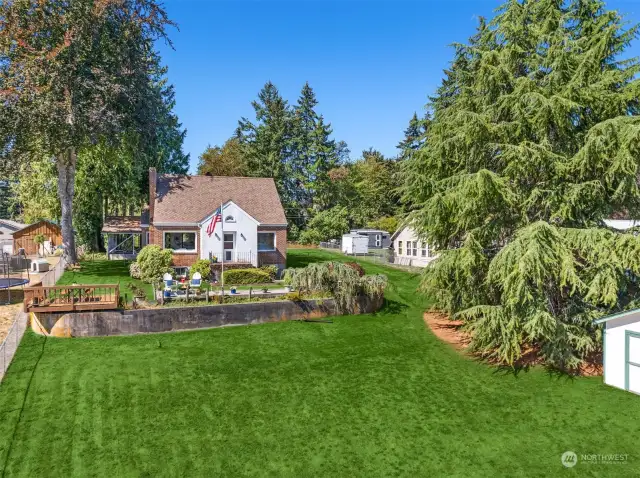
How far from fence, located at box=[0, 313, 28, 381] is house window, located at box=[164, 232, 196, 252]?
10.9 metres

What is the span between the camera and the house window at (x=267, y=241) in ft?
99.8

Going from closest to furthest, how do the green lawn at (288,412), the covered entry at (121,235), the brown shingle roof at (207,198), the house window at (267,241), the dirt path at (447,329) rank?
the green lawn at (288,412)
the dirt path at (447,329)
the brown shingle roof at (207,198)
the house window at (267,241)
the covered entry at (121,235)

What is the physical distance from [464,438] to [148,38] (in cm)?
3114

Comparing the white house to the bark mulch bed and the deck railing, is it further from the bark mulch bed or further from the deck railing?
the bark mulch bed

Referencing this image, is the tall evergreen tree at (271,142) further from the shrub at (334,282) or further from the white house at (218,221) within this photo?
the shrub at (334,282)

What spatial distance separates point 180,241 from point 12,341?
43.6 ft

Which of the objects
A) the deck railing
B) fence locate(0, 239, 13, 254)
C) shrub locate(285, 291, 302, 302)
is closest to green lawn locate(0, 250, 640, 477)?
the deck railing

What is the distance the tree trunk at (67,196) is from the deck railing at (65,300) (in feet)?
42.4

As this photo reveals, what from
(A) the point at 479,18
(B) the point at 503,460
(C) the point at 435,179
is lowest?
(B) the point at 503,460

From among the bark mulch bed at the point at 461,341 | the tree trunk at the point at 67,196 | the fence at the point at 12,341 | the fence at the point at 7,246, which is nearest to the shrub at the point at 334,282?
the bark mulch bed at the point at 461,341

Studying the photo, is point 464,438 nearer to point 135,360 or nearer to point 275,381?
point 275,381

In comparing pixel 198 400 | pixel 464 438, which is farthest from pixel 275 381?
pixel 464 438

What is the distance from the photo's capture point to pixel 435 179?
68.9 feet

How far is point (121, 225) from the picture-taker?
3825 cm
